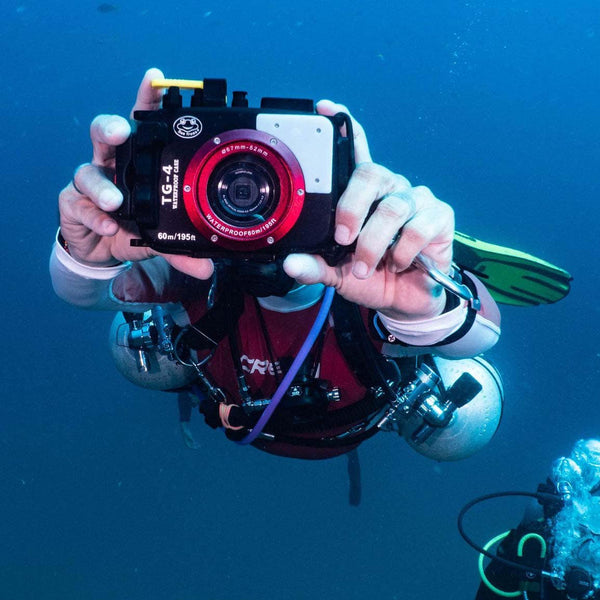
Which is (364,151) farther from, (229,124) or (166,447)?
(166,447)

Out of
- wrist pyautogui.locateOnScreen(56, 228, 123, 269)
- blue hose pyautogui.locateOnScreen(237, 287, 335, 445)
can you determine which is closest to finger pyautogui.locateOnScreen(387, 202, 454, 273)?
blue hose pyautogui.locateOnScreen(237, 287, 335, 445)

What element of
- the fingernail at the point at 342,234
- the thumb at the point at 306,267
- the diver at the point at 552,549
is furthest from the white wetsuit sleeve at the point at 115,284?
the diver at the point at 552,549

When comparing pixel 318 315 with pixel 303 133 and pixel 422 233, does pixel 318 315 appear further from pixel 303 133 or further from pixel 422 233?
pixel 303 133

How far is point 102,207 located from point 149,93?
20.4 inches

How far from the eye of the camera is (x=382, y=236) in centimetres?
152

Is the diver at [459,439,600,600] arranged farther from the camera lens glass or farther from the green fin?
the camera lens glass

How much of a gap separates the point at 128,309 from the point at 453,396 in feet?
5.56

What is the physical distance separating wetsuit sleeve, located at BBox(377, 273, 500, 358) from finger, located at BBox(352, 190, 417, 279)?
0.54 metres

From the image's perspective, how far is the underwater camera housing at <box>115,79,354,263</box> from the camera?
1483 mm

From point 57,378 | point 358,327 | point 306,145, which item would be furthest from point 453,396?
Result: point 57,378

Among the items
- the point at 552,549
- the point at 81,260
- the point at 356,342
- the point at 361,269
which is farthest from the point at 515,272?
the point at 81,260

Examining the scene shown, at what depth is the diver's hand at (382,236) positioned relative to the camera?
1.52m

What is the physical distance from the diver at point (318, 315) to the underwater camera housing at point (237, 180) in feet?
0.25

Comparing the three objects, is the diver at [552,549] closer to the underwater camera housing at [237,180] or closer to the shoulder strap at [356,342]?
the shoulder strap at [356,342]
